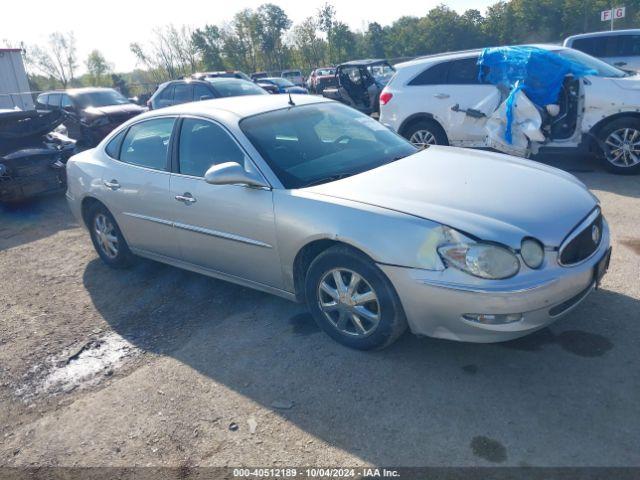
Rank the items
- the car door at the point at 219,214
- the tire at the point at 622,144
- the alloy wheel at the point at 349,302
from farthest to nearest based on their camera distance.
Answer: the tire at the point at 622,144
the car door at the point at 219,214
the alloy wheel at the point at 349,302

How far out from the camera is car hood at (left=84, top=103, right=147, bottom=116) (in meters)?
12.8

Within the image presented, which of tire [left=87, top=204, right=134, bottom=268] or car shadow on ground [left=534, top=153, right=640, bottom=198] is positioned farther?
car shadow on ground [left=534, top=153, right=640, bottom=198]

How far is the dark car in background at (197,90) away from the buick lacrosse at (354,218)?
744 centimetres

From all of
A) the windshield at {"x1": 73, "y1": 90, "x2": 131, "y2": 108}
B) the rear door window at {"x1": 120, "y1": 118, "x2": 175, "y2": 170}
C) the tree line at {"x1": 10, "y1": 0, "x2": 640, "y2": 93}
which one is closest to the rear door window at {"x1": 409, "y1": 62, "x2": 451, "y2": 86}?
the rear door window at {"x1": 120, "y1": 118, "x2": 175, "y2": 170}

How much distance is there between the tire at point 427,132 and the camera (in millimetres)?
8125

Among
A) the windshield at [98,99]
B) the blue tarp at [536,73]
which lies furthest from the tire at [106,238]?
the windshield at [98,99]

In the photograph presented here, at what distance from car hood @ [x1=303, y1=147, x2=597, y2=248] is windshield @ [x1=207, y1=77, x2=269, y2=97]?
9.05 meters

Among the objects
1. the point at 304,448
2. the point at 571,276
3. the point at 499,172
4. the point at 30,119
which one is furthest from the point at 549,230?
the point at 30,119

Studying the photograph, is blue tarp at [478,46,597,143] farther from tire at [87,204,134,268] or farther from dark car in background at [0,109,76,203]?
dark car in background at [0,109,76,203]

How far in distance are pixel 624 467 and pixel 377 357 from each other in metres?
1.45

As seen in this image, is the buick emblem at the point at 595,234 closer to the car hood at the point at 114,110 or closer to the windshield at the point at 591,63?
the windshield at the point at 591,63

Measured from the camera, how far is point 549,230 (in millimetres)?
2930

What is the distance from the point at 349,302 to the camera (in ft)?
10.9

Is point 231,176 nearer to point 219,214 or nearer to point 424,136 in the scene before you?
point 219,214
